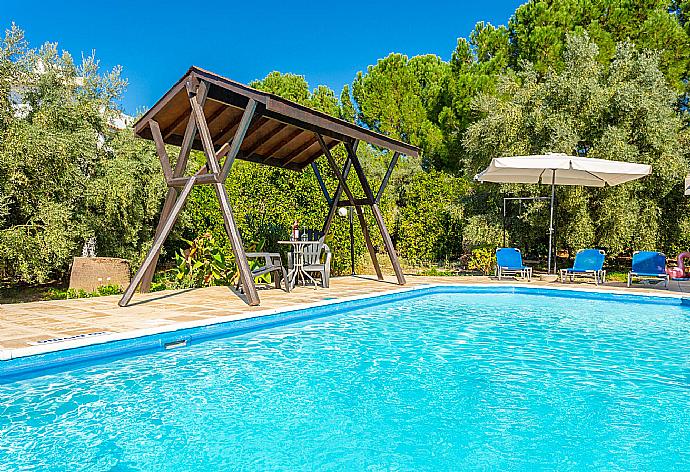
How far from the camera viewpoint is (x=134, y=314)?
6480 mm

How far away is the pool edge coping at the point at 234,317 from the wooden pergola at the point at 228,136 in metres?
0.62

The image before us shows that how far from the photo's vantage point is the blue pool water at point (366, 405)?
3.24 meters

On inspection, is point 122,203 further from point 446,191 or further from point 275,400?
point 446,191

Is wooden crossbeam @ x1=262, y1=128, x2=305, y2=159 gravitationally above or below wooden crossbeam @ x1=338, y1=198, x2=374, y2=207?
above

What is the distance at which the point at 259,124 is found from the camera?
9.53m

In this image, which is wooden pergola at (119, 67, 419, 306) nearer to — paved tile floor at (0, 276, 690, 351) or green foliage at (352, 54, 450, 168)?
paved tile floor at (0, 276, 690, 351)

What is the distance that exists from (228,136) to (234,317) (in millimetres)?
4741

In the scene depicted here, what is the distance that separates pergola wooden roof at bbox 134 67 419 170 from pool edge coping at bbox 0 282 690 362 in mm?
2874

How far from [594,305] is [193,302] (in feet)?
23.4

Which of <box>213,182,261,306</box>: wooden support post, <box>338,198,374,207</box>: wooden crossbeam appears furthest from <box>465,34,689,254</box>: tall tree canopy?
<box>213,182,261,306</box>: wooden support post

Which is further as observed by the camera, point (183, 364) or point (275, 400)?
point (183, 364)

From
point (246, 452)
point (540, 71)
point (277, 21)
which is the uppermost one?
point (277, 21)

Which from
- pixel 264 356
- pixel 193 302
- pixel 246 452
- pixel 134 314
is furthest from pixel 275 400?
pixel 193 302

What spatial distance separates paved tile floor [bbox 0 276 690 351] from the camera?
538 centimetres
